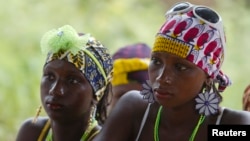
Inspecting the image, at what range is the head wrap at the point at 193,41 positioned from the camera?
3176 mm

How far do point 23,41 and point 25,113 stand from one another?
25.0 inches

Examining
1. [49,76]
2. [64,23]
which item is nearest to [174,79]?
[49,76]

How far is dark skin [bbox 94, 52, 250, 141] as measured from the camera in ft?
10.3

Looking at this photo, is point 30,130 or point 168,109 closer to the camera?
point 168,109

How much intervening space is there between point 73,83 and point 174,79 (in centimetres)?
59

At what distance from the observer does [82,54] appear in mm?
3598

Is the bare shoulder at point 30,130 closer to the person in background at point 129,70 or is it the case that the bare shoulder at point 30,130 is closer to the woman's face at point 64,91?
the woman's face at point 64,91

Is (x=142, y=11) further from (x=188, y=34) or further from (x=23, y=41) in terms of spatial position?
(x=188, y=34)

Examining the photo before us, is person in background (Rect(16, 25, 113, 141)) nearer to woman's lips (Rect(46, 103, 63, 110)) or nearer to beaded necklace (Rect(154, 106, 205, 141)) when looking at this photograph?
woman's lips (Rect(46, 103, 63, 110))

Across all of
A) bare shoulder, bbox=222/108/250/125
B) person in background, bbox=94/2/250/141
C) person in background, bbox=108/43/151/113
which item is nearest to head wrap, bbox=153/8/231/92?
person in background, bbox=94/2/250/141

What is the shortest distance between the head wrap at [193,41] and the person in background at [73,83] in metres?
0.47

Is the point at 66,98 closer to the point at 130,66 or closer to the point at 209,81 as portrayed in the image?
the point at 209,81

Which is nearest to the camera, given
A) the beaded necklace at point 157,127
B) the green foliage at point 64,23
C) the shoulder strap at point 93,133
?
the beaded necklace at point 157,127

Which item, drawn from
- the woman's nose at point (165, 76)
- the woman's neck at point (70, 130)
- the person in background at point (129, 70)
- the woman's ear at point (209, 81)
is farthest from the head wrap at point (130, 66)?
the woman's nose at point (165, 76)
